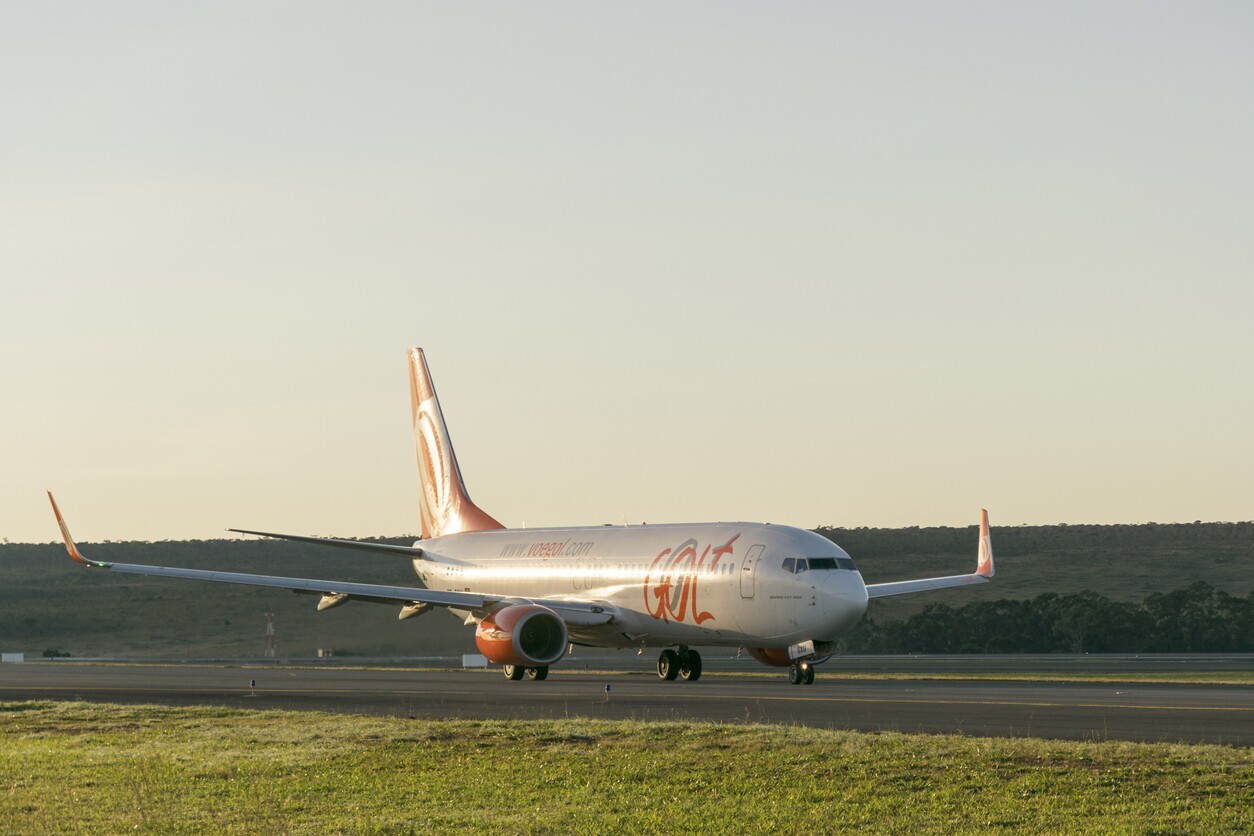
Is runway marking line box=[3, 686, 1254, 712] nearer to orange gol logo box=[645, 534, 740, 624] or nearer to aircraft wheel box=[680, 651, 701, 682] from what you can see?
orange gol logo box=[645, 534, 740, 624]

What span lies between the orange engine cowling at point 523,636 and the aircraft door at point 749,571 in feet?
19.2

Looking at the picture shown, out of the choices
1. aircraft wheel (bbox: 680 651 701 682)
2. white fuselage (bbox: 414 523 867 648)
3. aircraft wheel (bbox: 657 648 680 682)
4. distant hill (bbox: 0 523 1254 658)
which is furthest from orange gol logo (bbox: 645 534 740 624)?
distant hill (bbox: 0 523 1254 658)

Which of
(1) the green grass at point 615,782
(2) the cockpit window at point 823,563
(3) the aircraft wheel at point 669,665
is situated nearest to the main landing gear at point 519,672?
(3) the aircraft wheel at point 669,665

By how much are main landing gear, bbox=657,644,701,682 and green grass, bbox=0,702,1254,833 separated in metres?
17.5

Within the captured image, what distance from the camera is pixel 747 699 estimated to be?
32156 mm

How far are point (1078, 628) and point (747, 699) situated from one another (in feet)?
125

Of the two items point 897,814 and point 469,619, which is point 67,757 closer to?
point 897,814

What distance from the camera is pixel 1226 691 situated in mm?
33750

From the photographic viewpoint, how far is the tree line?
216ft

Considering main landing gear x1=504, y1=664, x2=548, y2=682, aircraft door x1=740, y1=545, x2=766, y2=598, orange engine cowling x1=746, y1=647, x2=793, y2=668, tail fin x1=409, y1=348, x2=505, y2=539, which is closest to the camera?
aircraft door x1=740, y1=545, x2=766, y2=598

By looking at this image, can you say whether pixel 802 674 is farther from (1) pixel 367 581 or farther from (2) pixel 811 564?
(1) pixel 367 581

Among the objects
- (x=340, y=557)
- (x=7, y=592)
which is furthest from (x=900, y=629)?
(x=340, y=557)

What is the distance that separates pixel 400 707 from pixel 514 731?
7.06 m

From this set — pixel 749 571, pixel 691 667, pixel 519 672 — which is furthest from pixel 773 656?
pixel 519 672
